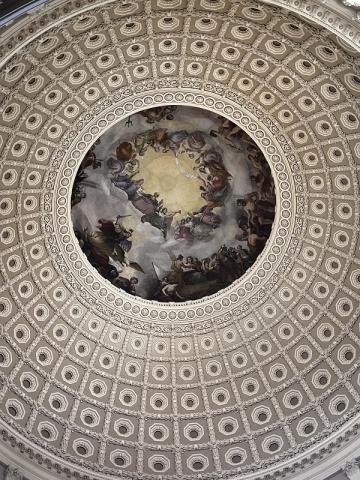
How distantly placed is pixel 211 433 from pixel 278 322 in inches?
174

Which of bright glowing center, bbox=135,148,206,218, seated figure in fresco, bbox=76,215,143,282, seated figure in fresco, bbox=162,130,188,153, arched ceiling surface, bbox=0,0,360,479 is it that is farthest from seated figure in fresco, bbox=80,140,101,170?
seated figure in fresco, bbox=162,130,188,153

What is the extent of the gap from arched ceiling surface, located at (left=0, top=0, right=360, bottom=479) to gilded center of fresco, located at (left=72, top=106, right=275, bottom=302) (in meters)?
0.85

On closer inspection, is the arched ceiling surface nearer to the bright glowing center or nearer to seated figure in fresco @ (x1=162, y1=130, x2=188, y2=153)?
seated figure in fresco @ (x1=162, y1=130, x2=188, y2=153)

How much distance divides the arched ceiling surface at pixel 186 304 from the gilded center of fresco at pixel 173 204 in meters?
0.85

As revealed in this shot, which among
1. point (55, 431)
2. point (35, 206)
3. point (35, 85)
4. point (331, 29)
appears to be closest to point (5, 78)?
point (35, 85)

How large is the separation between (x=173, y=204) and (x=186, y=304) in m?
3.72

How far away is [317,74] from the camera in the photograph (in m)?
21.9

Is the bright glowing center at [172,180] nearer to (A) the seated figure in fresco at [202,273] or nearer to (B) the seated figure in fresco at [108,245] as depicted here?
(B) the seated figure in fresco at [108,245]

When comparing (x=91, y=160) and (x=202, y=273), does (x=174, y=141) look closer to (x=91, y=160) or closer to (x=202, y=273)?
(x=91, y=160)

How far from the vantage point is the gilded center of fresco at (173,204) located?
26.0m

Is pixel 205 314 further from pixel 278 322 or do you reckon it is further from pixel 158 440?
pixel 158 440

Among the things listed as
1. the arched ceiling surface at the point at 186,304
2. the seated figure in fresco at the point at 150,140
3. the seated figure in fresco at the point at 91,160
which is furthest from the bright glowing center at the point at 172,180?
the arched ceiling surface at the point at 186,304

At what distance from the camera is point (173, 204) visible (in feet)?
90.6

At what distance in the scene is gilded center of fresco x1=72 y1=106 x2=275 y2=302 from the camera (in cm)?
2600
